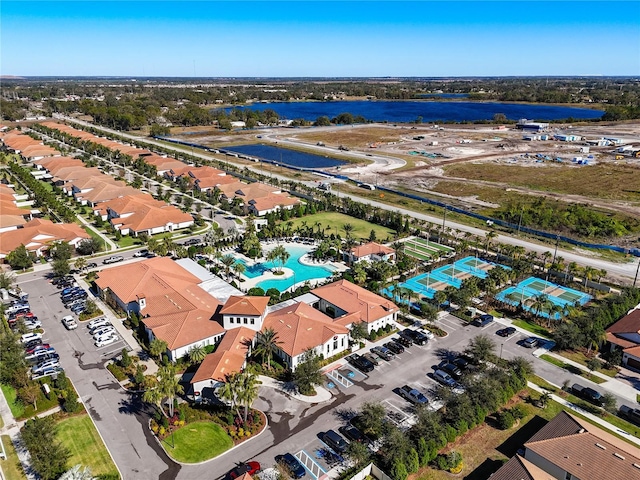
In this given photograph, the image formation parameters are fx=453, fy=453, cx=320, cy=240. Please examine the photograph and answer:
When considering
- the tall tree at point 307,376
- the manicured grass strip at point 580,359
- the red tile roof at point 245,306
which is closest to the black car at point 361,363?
the tall tree at point 307,376

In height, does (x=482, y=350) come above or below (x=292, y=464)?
above

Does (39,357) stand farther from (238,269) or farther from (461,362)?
(461,362)

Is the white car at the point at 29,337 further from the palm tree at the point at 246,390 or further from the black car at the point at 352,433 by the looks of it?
the black car at the point at 352,433

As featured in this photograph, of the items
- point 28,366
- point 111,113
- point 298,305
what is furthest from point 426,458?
point 111,113

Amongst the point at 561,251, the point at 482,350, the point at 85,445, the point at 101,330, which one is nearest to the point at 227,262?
the point at 101,330

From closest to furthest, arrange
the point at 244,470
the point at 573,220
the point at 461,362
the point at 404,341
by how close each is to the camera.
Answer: the point at 244,470 → the point at 461,362 → the point at 404,341 → the point at 573,220

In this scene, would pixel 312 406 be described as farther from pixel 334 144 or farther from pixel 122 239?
pixel 334 144

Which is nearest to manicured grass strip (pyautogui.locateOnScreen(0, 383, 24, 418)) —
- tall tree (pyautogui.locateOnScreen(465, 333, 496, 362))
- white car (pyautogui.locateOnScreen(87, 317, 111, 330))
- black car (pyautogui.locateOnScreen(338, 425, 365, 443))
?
white car (pyautogui.locateOnScreen(87, 317, 111, 330))
